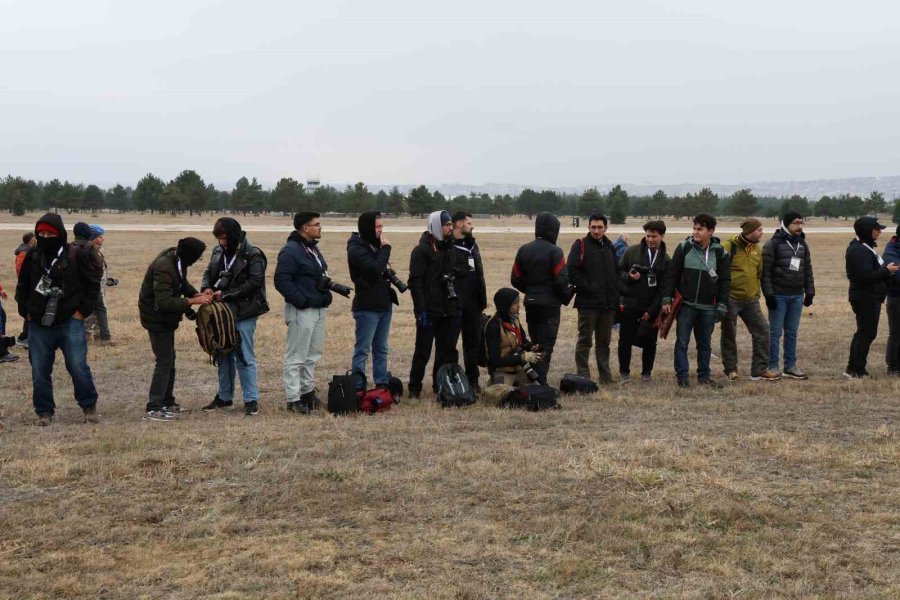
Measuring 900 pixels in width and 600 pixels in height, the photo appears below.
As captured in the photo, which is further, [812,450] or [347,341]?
[347,341]

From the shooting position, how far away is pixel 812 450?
21.2ft

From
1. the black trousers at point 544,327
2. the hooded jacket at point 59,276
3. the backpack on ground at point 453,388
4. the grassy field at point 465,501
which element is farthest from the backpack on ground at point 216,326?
the black trousers at point 544,327

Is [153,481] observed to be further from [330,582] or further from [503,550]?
[503,550]

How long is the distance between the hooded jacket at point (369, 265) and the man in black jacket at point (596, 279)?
227 centimetres

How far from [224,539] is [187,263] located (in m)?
3.97

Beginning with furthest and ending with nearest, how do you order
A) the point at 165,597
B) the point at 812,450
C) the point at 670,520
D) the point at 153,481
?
1. the point at 812,450
2. the point at 153,481
3. the point at 670,520
4. the point at 165,597

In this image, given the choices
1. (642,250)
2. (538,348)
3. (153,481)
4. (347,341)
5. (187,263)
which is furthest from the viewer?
(347,341)

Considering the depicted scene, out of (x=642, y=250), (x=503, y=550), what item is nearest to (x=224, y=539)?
(x=503, y=550)

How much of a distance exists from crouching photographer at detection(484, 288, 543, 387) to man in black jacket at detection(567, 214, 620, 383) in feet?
3.14

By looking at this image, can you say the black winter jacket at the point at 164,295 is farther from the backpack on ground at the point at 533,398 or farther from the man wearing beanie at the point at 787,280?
the man wearing beanie at the point at 787,280

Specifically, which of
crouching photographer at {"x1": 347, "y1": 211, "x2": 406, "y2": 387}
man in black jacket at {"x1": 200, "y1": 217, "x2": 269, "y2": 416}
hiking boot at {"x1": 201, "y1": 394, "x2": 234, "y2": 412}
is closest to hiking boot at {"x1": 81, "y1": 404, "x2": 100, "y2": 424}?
hiking boot at {"x1": 201, "y1": 394, "x2": 234, "y2": 412}

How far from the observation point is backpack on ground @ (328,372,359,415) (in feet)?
26.5

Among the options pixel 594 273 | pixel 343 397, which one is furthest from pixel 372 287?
pixel 594 273

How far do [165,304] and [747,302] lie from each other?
6710 millimetres
